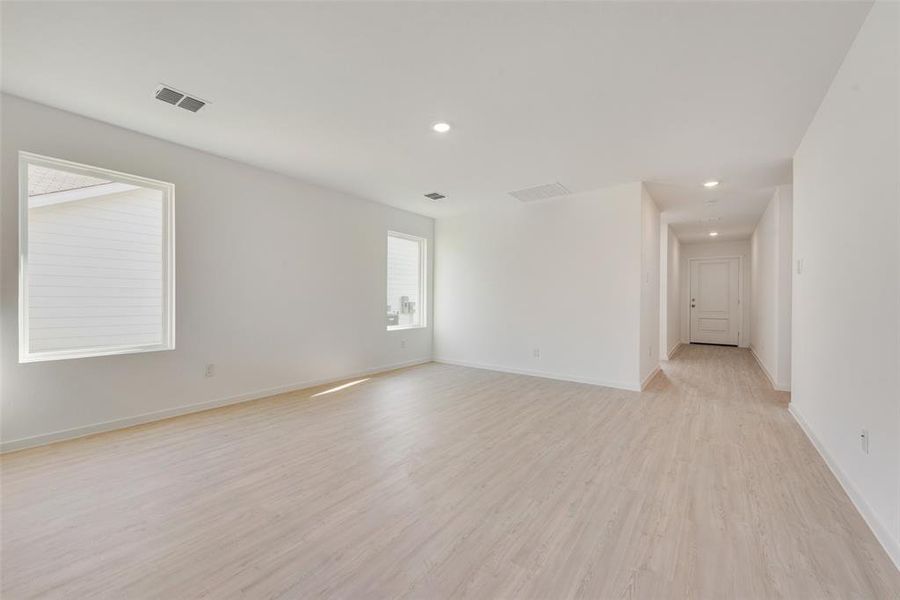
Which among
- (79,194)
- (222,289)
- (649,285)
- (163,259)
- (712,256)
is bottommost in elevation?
(222,289)

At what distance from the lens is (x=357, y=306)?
527 centimetres

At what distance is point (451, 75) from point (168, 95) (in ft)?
6.56

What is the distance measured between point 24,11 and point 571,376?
555 centimetres

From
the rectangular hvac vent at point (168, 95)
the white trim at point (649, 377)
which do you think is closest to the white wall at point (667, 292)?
the white trim at point (649, 377)

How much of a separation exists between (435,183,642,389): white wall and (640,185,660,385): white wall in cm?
19

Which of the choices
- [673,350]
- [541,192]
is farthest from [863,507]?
[673,350]

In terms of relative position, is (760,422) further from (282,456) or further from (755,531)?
(282,456)

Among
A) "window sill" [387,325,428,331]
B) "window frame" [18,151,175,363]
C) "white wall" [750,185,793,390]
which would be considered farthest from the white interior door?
"window frame" [18,151,175,363]

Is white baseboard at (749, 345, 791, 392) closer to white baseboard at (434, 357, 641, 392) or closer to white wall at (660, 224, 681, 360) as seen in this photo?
white wall at (660, 224, 681, 360)

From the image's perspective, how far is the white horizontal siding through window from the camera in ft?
9.45

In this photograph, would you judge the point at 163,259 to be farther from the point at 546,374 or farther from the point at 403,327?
the point at 546,374

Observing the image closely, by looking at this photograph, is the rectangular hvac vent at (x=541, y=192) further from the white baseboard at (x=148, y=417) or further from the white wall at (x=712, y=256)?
the white wall at (x=712, y=256)

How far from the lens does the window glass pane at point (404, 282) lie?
5957mm

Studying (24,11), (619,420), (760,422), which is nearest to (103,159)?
(24,11)
